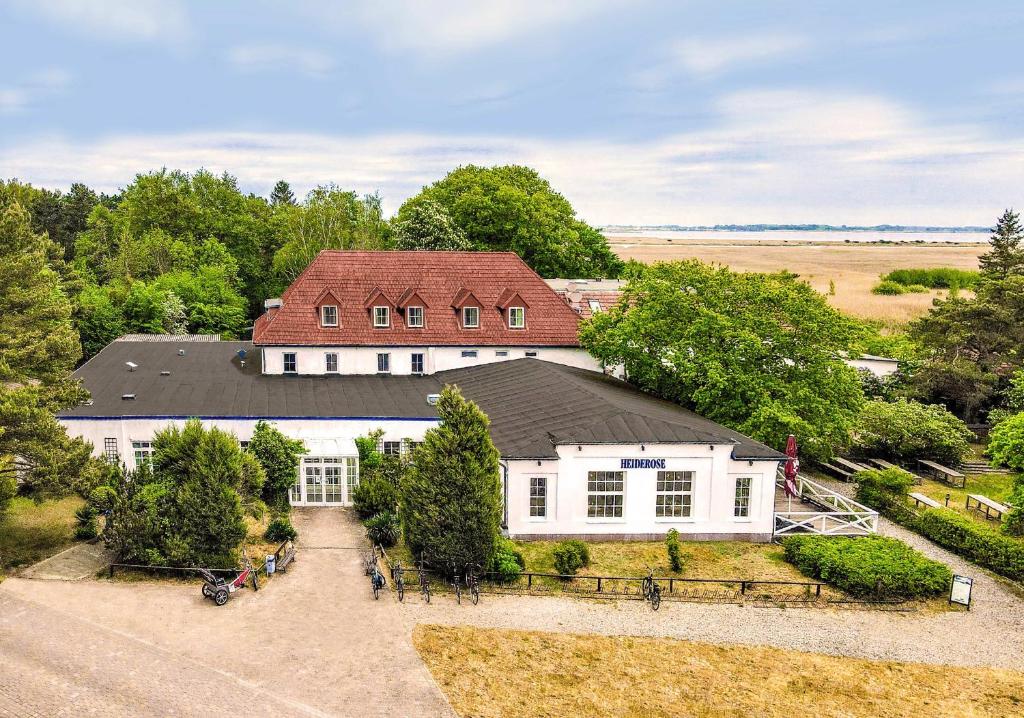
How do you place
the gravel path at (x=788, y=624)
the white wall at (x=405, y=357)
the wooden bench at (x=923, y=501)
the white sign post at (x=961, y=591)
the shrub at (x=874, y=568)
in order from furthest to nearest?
the white wall at (x=405, y=357) → the wooden bench at (x=923, y=501) → the shrub at (x=874, y=568) → the white sign post at (x=961, y=591) → the gravel path at (x=788, y=624)

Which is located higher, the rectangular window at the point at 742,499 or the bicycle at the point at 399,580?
the rectangular window at the point at 742,499

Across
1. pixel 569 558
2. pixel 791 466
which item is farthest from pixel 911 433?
pixel 569 558

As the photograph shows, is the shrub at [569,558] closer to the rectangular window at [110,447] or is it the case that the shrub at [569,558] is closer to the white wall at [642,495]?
the white wall at [642,495]

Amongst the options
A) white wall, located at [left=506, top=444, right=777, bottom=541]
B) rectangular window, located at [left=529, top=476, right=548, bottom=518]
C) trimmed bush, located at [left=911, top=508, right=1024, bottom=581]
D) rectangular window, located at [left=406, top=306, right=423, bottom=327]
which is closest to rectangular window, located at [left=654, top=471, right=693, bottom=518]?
white wall, located at [left=506, top=444, right=777, bottom=541]

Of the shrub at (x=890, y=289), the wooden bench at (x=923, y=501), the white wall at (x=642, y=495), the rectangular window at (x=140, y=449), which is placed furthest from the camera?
the shrub at (x=890, y=289)

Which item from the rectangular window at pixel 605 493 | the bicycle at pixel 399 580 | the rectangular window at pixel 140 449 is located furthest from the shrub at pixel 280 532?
the rectangular window at pixel 605 493

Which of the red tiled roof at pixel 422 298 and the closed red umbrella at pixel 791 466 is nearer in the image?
the closed red umbrella at pixel 791 466

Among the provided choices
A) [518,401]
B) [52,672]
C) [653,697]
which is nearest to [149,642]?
[52,672]
